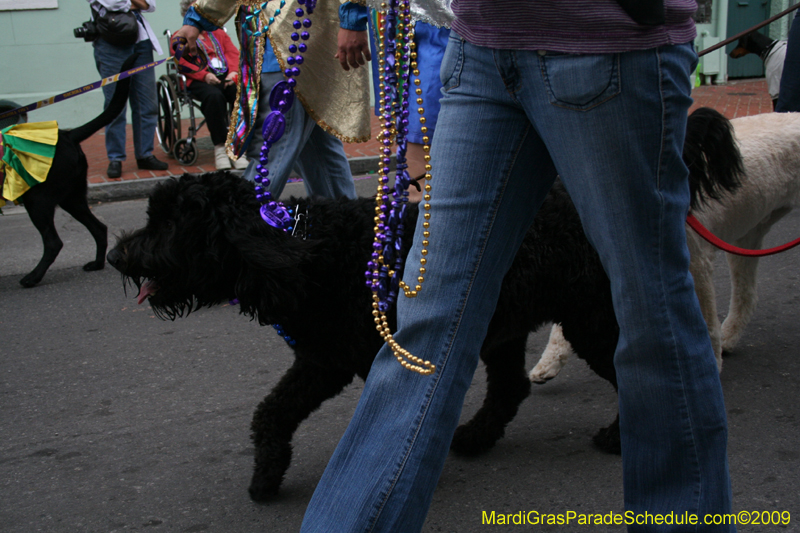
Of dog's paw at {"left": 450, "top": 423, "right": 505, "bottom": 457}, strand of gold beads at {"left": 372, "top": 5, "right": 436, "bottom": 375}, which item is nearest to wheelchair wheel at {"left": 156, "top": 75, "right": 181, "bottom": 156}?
dog's paw at {"left": 450, "top": 423, "right": 505, "bottom": 457}

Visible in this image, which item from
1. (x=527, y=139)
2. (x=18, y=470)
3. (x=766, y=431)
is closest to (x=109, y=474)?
(x=18, y=470)

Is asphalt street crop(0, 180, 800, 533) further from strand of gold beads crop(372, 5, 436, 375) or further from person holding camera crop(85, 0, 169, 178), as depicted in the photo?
person holding camera crop(85, 0, 169, 178)

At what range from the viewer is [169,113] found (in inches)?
344

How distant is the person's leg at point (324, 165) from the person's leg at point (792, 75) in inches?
87.0

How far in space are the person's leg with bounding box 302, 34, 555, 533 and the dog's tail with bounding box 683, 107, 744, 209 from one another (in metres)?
1.14

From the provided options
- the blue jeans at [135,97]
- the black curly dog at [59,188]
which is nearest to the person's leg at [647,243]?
the black curly dog at [59,188]

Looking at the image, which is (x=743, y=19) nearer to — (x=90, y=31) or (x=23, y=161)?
(x=90, y=31)

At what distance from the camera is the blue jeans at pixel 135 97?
7840mm

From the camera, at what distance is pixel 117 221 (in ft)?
21.9

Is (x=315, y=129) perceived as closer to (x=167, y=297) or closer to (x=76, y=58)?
(x=167, y=297)

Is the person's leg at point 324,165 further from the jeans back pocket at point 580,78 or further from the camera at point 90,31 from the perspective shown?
the camera at point 90,31

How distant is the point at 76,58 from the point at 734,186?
10.8 metres

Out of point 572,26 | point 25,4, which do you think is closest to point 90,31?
point 25,4

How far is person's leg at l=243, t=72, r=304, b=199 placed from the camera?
11.5 ft
